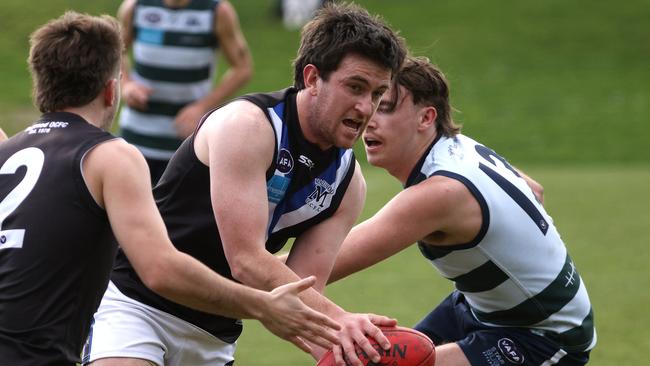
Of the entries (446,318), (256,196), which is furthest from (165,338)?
(446,318)

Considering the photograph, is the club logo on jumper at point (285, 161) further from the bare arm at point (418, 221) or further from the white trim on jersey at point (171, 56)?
the white trim on jersey at point (171, 56)

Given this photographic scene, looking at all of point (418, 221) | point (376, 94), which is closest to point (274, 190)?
point (376, 94)

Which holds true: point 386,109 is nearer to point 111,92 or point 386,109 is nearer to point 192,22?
point 111,92

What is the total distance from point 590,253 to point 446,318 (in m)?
5.87

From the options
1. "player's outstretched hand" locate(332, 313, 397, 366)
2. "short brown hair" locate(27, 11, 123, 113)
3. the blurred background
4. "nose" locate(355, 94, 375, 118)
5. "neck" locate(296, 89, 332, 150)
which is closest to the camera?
"short brown hair" locate(27, 11, 123, 113)

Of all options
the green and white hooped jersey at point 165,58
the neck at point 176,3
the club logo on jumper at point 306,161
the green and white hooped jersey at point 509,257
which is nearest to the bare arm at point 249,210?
the club logo on jumper at point 306,161

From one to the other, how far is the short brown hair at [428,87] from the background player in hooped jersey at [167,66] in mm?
3174

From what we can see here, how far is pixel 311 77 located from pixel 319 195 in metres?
0.48

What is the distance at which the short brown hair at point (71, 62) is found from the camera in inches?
151

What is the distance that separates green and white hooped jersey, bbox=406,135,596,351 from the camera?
493 cm

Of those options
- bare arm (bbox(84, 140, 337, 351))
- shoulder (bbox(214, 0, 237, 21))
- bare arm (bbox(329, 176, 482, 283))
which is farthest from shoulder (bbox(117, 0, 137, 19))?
bare arm (bbox(84, 140, 337, 351))

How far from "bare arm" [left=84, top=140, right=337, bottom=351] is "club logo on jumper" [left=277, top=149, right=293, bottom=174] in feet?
2.58

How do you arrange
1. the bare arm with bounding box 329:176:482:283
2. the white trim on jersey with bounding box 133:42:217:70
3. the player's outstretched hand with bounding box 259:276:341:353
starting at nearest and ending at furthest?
the player's outstretched hand with bounding box 259:276:341:353, the bare arm with bounding box 329:176:482:283, the white trim on jersey with bounding box 133:42:217:70

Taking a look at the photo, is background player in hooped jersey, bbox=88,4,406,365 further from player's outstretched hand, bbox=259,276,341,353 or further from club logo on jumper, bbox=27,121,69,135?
club logo on jumper, bbox=27,121,69,135
